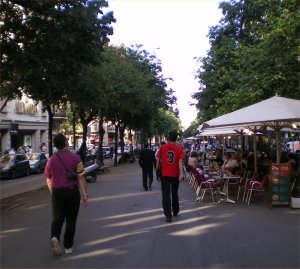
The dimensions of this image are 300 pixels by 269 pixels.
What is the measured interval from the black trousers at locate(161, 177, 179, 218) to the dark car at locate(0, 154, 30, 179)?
755 inches

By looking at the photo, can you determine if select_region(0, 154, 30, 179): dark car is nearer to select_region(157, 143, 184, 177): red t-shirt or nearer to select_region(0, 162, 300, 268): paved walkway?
select_region(0, 162, 300, 268): paved walkway

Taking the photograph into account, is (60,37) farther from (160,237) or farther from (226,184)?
(160,237)

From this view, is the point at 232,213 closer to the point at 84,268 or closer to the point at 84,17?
the point at 84,268

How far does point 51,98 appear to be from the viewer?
17344mm

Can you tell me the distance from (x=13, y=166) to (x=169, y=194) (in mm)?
20048

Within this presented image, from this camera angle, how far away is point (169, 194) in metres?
9.59

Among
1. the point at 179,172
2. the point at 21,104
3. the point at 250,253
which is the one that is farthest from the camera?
the point at 21,104

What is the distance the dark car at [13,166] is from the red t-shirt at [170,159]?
19.4 meters

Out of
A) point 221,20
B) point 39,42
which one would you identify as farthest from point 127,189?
point 221,20

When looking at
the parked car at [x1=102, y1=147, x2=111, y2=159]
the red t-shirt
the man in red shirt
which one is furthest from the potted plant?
the parked car at [x1=102, y1=147, x2=111, y2=159]

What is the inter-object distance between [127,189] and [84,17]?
23.1 feet

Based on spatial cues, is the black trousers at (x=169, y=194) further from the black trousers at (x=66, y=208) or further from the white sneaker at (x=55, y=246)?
the white sneaker at (x=55, y=246)

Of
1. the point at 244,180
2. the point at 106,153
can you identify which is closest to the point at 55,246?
the point at 244,180

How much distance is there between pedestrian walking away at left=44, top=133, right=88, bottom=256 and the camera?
674cm
